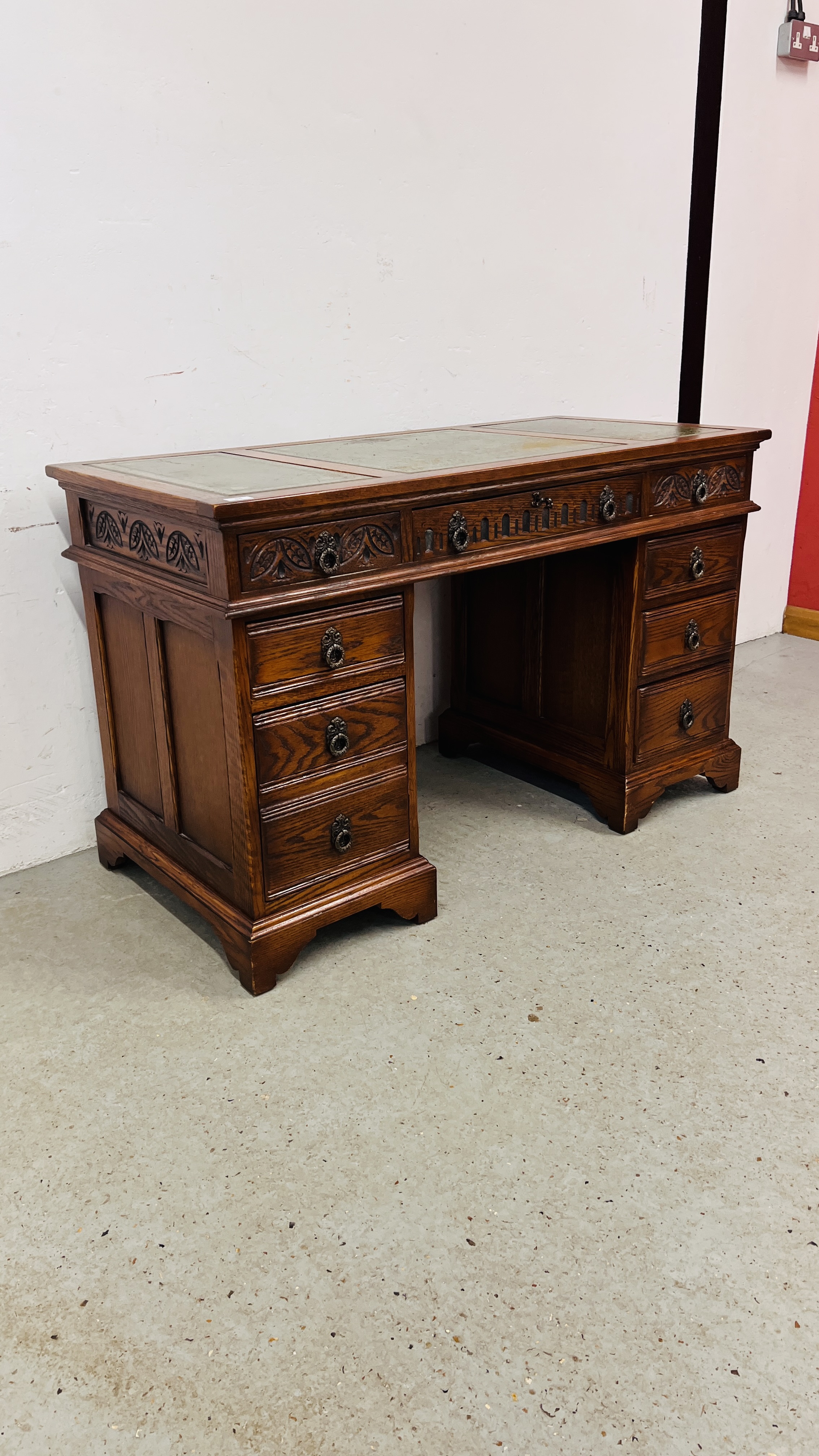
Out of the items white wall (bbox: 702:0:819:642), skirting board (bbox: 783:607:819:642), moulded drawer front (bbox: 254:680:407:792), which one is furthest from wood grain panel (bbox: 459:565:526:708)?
skirting board (bbox: 783:607:819:642)

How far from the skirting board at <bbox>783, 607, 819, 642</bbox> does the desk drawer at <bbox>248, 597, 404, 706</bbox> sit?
2.58 meters

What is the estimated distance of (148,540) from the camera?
1838 mm

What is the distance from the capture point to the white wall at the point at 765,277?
3359 millimetres

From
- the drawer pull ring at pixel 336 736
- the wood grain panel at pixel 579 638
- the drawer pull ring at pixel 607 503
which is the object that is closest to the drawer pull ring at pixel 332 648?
the drawer pull ring at pixel 336 736

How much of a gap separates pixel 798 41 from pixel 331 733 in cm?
304

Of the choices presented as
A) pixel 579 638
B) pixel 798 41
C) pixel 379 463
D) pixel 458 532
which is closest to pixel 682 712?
pixel 579 638

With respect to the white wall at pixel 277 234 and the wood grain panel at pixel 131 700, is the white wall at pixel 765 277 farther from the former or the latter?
the wood grain panel at pixel 131 700

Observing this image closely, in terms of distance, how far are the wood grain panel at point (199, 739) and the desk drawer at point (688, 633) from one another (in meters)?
1.04

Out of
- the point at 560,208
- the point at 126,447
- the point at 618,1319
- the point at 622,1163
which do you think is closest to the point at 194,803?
the point at 126,447

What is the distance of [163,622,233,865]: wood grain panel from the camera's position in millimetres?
1822

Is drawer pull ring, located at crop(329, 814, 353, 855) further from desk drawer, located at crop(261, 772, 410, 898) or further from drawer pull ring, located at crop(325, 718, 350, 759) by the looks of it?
drawer pull ring, located at crop(325, 718, 350, 759)

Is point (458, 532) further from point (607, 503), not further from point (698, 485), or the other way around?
point (698, 485)

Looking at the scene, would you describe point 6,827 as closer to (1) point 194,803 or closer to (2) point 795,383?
(1) point 194,803

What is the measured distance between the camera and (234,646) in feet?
5.56
